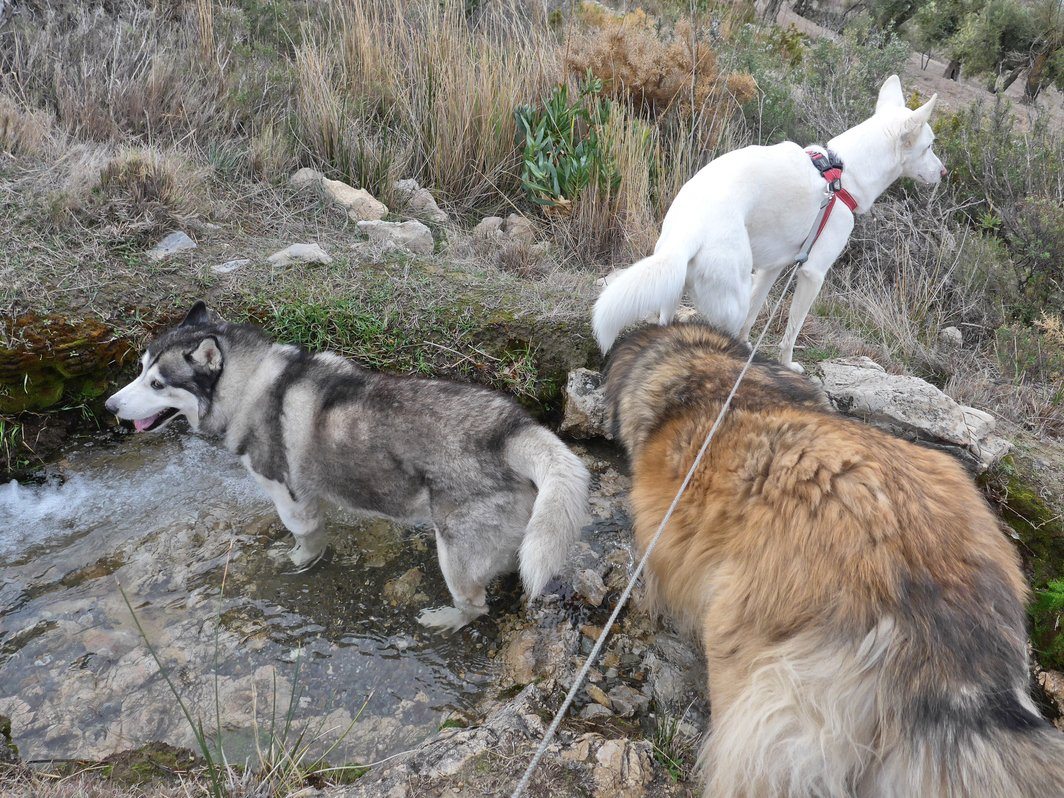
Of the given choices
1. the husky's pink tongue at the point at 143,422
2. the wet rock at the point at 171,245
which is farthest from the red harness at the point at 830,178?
the wet rock at the point at 171,245

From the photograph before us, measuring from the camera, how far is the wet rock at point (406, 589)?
11.4ft

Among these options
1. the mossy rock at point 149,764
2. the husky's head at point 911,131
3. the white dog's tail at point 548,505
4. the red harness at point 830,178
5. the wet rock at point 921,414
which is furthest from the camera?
the husky's head at point 911,131

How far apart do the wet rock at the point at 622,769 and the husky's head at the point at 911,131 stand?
4.46 metres

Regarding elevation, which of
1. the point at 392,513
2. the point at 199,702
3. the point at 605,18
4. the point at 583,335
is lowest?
the point at 199,702

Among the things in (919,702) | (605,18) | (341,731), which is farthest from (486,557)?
(605,18)

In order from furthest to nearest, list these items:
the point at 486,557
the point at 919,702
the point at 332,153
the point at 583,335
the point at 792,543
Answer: the point at 332,153 < the point at 583,335 < the point at 486,557 < the point at 792,543 < the point at 919,702

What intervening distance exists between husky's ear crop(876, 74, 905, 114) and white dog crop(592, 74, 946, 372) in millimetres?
10

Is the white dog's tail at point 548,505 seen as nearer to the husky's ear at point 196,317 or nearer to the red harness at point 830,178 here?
the husky's ear at point 196,317

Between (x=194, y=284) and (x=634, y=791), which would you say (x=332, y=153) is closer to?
(x=194, y=284)

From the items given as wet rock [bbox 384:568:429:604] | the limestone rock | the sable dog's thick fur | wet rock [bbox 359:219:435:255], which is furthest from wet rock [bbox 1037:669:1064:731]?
wet rock [bbox 359:219:435:255]

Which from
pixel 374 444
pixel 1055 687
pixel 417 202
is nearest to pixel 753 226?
pixel 374 444

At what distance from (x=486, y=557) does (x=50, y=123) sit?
19.8 ft

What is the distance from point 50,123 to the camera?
6008 mm

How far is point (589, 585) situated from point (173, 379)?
2403 millimetres
